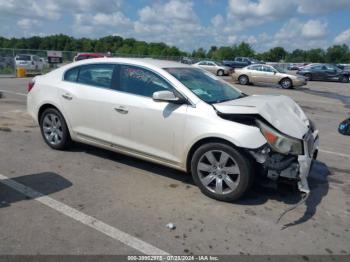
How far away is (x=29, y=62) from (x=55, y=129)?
23649mm

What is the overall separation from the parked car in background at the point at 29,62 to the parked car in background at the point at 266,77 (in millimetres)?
15736

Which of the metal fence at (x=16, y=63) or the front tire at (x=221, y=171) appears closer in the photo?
the front tire at (x=221, y=171)

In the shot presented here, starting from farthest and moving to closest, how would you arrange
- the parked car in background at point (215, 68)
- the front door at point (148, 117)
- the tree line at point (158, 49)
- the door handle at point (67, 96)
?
the tree line at point (158, 49) < the parked car in background at point (215, 68) < the door handle at point (67, 96) < the front door at point (148, 117)

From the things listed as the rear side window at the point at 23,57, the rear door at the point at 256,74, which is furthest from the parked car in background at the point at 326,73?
the rear side window at the point at 23,57

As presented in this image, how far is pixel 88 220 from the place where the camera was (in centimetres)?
351

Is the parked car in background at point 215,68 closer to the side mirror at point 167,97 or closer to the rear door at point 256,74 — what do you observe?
the rear door at point 256,74

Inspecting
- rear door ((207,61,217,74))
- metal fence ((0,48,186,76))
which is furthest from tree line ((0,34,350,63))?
metal fence ((0,48,186,76))

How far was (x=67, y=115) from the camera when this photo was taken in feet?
17.5

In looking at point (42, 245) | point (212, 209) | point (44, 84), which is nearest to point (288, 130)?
point (212, 209)

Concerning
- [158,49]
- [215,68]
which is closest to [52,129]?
[215,68]

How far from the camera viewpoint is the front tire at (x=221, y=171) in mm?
3857

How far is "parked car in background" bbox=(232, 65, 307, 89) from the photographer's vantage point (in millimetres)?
22078

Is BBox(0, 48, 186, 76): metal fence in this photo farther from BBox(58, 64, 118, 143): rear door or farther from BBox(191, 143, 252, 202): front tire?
BBox(191, 143, 252, 202): front tire

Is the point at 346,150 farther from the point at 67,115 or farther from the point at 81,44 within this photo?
the point at 81,44
